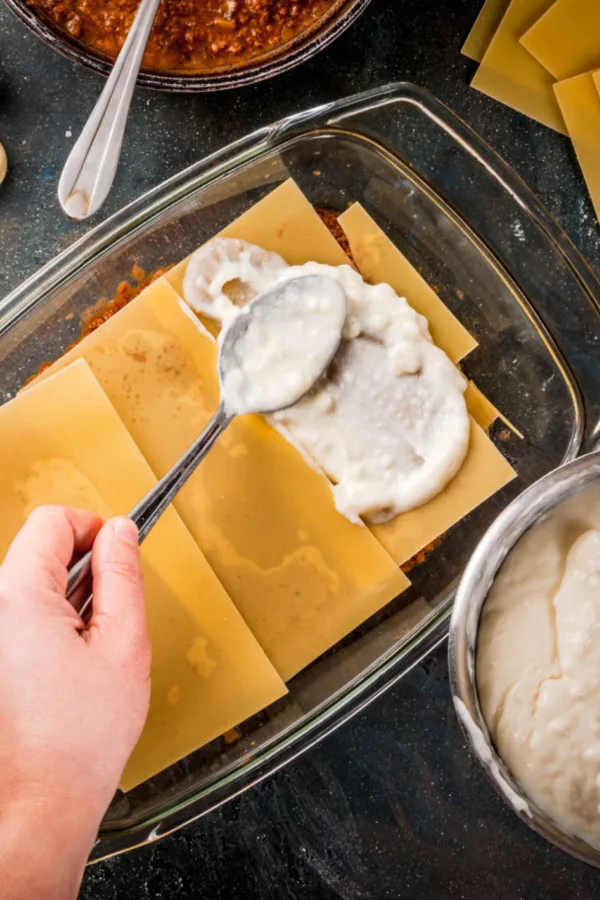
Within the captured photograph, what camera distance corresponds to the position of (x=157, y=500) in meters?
1.23

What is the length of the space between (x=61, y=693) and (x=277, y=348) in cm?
57

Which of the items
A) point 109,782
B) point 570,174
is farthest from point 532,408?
point 109,782

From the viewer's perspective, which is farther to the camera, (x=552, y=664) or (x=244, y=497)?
(x=244, y=497)

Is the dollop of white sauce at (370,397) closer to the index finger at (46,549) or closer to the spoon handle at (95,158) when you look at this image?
the spoon handle at (95,158)

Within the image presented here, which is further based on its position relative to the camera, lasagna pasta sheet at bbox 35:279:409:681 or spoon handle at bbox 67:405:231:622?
lasagna pasta sheet at bbox 35:279:409:681

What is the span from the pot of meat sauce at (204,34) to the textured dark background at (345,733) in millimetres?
104

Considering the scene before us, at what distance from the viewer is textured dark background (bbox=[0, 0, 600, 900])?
57.4 inches

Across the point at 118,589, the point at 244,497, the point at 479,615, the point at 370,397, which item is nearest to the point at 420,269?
the point at 370,397

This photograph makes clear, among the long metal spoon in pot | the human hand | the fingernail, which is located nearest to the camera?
the human hand

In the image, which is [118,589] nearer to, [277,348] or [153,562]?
[153,562]

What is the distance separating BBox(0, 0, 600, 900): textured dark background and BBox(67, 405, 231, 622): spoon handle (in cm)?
46

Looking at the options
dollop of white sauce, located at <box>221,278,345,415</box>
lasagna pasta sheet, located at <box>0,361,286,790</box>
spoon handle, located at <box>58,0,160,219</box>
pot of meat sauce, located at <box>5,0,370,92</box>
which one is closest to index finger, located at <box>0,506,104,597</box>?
lasagna pasta sheet, located at <box>0,361,286,790</box>

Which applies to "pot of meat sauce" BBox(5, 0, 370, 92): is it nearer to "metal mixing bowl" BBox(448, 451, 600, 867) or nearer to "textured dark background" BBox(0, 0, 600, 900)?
"textured dark background" BBox(0, 0, 600, 900)

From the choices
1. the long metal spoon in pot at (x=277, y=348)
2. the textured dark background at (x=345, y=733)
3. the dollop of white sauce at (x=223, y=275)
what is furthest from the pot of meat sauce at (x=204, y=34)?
the long metal spoon in pot at (x=277, y=348)
